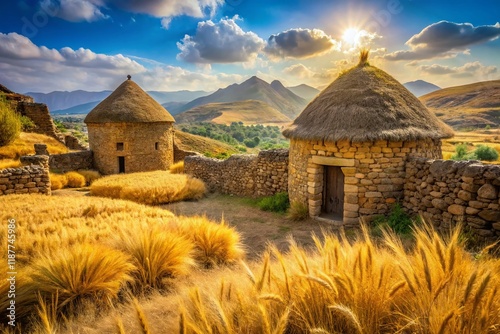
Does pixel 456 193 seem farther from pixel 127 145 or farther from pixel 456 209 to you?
pixel 127 145

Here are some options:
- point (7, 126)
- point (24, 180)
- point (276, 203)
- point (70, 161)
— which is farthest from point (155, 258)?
point (70, 161)

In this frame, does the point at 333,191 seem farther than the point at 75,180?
No

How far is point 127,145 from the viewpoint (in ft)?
54.8

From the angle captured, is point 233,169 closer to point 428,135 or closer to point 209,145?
point 428,135

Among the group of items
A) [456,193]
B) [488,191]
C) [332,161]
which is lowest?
[456,193]

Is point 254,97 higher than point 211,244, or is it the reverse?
point 254,97

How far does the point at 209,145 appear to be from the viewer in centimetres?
3212

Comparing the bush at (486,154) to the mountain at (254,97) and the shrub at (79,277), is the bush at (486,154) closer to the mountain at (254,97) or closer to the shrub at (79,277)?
the shrub at (79,277)

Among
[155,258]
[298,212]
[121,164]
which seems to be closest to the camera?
[155,258]

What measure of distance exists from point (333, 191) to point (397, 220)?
6.32ft

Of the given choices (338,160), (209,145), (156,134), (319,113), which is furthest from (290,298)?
(209,145)

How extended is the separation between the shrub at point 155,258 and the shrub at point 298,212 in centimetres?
475

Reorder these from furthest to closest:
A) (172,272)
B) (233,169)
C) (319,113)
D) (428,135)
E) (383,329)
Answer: (233,169), (319,113), (428,135), (172,272), (383,329)

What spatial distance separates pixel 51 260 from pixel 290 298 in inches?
102
